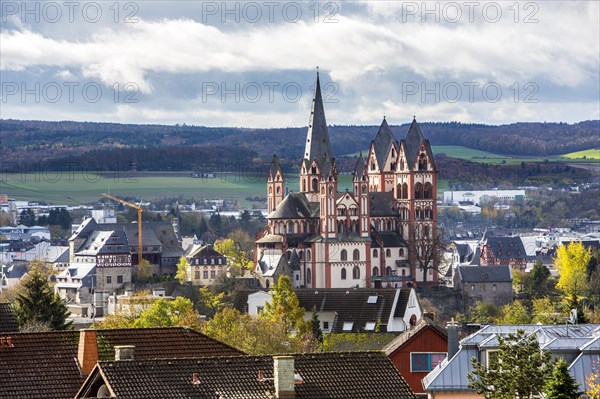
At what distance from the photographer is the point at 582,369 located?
53.4 meters

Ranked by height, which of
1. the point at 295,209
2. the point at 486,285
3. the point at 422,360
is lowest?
the point at 422,360

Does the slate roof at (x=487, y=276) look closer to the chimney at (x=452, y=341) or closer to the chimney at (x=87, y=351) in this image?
the chimney at (x=452, y=341)

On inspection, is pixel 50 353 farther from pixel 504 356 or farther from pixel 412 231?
pixel 412 231

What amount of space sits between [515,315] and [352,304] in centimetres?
1440

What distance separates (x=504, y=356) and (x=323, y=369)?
586 cm

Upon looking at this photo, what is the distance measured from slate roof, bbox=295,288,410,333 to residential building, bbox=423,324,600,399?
206 feet

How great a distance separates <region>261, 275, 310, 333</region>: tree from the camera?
123 metres

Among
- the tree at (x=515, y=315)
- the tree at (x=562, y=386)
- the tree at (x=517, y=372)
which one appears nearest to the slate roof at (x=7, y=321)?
the tree at (x=517, y=372)

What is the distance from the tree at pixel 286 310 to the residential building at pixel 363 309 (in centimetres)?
96

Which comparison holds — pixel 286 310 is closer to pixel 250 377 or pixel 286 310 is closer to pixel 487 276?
pixel 487 276

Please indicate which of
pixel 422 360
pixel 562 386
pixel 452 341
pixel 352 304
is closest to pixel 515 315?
pixel 352 304

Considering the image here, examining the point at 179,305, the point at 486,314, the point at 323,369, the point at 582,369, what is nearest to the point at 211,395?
the point at 323,369

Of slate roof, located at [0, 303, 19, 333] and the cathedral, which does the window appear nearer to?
slate roof, located at [0, 303, 19, 333]

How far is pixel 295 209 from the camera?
19638 cm
